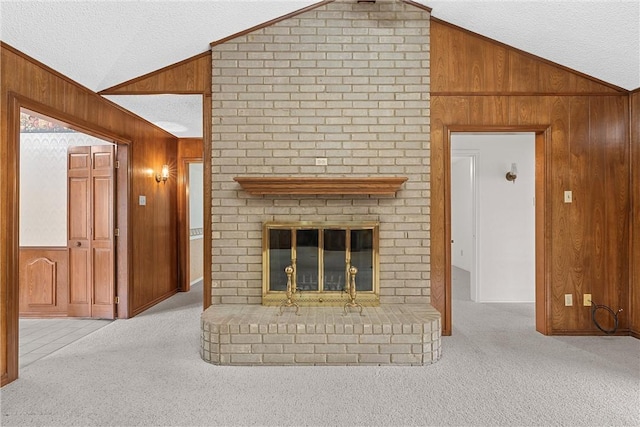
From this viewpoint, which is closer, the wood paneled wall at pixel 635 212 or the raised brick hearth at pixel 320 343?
the raised brick hearth at pixel 320 343

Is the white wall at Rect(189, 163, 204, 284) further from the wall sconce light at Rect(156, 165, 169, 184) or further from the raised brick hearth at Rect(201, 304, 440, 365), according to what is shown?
the raised brick hearth at Rect(201, 304, 440, 365)

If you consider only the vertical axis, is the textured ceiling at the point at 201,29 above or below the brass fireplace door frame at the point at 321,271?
above

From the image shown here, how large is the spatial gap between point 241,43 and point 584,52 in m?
2.94

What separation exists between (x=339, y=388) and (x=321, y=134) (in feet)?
6.83

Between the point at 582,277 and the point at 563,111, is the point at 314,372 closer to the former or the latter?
the point at 582,277

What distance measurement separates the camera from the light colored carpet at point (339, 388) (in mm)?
2197

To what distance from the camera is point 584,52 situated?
10.6 feet

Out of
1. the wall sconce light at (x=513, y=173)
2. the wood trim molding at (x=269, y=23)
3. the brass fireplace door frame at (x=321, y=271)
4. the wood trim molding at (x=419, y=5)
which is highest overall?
the wood trim molding at (x=419, y=5)

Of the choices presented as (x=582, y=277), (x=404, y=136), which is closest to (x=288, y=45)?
(x=404, y=136)

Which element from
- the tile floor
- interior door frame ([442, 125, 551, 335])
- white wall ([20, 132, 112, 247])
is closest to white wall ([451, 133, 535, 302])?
interior door frame ([442, 125, 551, 335])

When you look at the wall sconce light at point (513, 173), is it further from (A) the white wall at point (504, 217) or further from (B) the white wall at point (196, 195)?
(B) the white wall at point (196, 195)

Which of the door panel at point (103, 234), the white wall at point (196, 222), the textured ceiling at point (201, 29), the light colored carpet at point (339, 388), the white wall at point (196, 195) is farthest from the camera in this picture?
the white wall at point (196, 195)

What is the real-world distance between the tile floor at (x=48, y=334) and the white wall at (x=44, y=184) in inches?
35.9

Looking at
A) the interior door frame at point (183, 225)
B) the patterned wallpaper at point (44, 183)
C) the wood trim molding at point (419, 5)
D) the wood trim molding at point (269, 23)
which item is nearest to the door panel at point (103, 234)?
the patterned wallpaper at point (44, 183)
